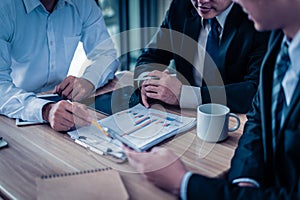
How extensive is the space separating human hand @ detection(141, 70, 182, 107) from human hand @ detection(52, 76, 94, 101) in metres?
0.26

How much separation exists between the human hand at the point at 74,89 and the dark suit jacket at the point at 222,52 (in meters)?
0.24

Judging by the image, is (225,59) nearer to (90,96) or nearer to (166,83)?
(166,83)

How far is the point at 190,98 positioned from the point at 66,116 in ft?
1.50

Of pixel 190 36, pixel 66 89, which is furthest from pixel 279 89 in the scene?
pixel 66 89

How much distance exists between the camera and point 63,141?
104cm

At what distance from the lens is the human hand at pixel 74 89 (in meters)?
1.37

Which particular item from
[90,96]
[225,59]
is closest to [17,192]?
[90,96]

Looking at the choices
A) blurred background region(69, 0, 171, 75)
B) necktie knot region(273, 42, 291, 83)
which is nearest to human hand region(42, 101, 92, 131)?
necktie knot region(273, 42, 291, 83)

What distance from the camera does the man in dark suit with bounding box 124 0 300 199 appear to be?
751mm

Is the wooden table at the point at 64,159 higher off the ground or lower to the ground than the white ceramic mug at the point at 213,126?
lower

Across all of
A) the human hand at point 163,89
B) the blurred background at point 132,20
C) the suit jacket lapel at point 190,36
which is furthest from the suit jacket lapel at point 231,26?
the blurred background at point 132,20

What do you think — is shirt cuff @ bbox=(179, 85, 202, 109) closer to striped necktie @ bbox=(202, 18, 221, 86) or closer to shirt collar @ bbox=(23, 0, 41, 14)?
striped necktie @ bbox=(202, 18, 221, 86)

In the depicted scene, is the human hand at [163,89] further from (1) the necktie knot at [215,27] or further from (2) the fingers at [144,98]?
(1) the necktie knot at [215,27]

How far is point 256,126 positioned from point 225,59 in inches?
19.3
